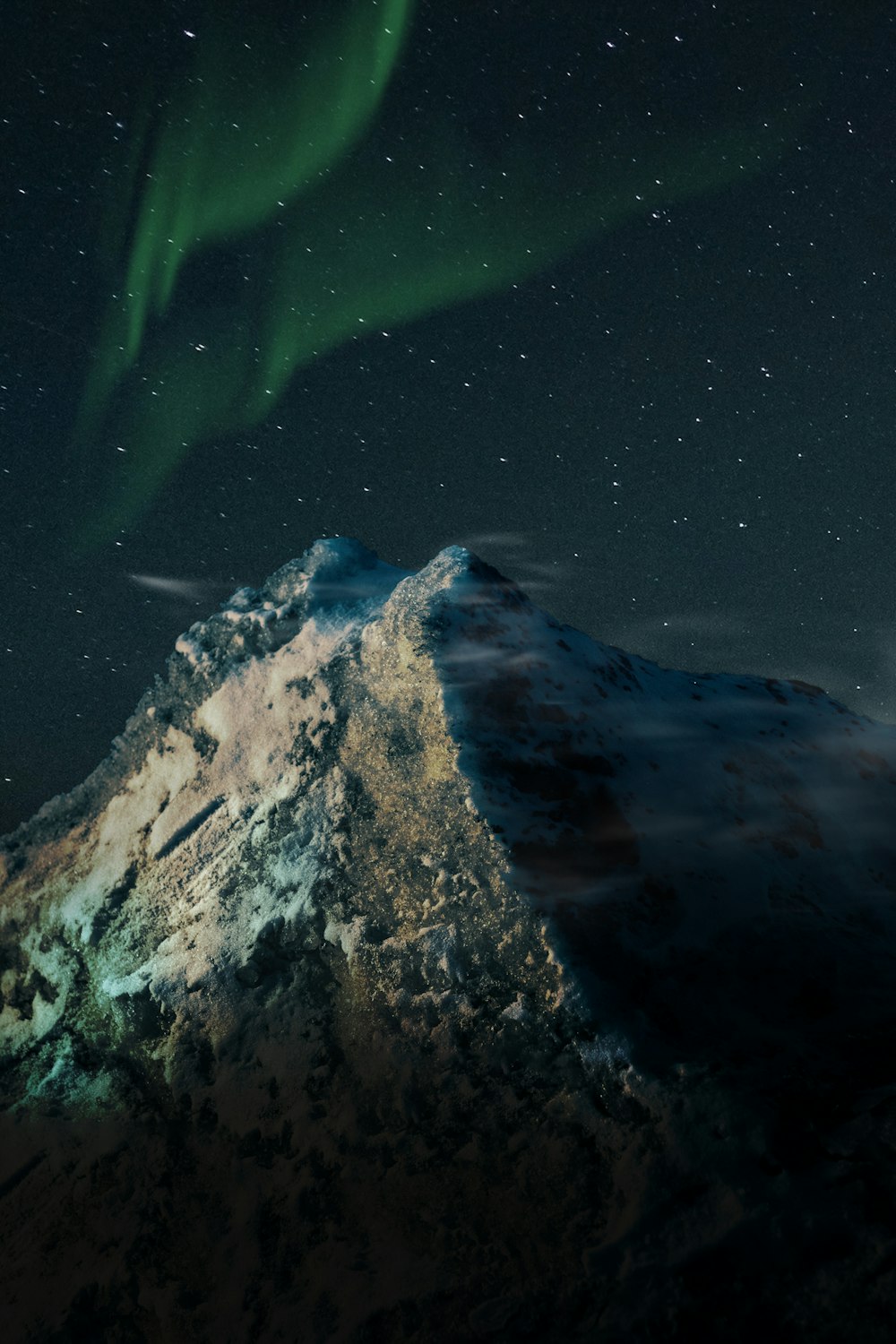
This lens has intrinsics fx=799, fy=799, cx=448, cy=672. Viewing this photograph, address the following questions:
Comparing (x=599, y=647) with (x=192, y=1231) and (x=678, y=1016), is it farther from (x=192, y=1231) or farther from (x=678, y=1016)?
(x=192, y=1231)

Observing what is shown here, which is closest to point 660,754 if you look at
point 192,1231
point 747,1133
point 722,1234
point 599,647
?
point 599,647

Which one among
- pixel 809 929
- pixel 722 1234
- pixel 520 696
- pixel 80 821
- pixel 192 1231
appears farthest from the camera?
pixel 80 821

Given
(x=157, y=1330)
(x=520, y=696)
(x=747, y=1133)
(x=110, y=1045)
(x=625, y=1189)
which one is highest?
(x=520, y=696)

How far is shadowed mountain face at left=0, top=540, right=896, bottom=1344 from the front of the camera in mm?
1898

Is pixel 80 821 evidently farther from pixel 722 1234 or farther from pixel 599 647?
pixel 722 1234

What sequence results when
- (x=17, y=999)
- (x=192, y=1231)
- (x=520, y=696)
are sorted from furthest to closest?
1. (x=17, y=999)
2. (x=520, y=696)
3. (x=192, y=1231)

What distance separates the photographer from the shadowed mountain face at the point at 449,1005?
190 cm

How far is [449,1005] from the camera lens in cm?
238

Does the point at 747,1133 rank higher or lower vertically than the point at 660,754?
lower

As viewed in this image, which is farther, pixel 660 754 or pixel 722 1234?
pixel 660 754

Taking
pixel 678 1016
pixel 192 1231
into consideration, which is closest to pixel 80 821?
pixel 192 1231

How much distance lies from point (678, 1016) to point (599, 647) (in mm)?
1738

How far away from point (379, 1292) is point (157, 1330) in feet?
2.31

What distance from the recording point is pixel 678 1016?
7.72ft
